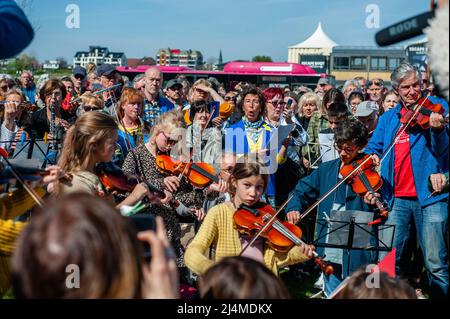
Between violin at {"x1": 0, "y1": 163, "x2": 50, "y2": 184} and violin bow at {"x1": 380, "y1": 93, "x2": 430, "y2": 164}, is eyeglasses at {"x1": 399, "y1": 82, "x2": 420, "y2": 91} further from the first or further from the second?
violin at {"x1": 0, "y1": 163, "x2": 50, "y2": 184}

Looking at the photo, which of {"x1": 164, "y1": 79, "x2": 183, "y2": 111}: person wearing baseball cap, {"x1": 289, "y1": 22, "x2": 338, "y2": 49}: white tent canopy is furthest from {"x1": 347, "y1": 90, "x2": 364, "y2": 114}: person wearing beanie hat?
{"x1": 289, "y1": 22, "x2": 338, "y2": 49}: white tent canopy

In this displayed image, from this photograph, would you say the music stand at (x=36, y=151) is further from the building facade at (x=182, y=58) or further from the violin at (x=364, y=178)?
the building facade at (x=182, y=58)

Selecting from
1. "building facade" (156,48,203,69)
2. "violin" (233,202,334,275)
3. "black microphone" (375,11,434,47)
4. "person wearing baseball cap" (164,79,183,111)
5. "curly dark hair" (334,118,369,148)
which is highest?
"building facade" (156,48,203,69)

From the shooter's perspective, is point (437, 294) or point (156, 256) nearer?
point (156, 256)

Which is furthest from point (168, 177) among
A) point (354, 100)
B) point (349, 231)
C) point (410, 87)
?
point (354, 100)

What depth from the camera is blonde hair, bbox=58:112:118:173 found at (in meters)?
3.22

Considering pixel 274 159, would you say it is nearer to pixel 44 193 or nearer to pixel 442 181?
pixel 442 181

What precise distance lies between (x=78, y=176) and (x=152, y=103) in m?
3.28

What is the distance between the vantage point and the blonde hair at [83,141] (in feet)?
10.6

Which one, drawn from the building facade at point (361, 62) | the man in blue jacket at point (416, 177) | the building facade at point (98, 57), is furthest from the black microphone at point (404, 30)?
the building facade at point (98, 57)
